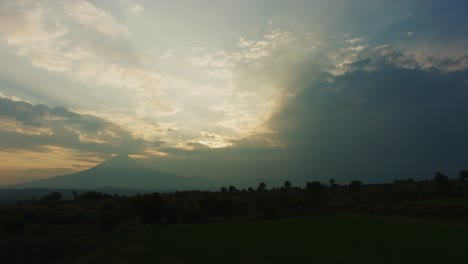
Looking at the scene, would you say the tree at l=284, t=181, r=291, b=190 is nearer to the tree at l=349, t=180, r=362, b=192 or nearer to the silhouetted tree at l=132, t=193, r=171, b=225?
the tree at l=349, t=180, r=362, b=192

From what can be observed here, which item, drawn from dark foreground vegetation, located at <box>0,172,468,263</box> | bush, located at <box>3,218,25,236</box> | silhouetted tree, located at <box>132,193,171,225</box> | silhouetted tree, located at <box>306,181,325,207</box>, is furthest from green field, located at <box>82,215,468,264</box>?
silhouetted tree, located at <box>306,181,325,207</box>

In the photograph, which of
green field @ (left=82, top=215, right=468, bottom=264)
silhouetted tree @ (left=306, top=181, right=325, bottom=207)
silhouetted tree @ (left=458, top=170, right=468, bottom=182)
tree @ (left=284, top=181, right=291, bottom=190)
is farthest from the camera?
tree @ (left=284, top=181, right=291, bottom=190)

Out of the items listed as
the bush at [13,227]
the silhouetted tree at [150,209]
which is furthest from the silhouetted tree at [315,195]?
the bush at [13,227]

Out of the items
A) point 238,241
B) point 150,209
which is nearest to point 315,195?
point 150,209

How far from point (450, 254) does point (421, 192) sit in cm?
7521

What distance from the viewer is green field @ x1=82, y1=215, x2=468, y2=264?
28.7 metres

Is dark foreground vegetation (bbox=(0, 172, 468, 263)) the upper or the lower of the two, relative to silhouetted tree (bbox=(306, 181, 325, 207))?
lower

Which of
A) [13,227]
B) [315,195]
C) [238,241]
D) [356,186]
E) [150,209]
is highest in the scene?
[356,186]

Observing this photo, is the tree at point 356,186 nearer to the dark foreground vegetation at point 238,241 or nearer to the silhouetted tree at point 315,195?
the silhouetted tree at point 315,195

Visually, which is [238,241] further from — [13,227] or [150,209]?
[13,227]

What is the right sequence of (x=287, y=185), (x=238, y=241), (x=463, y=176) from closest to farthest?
(x=238, y=241)
(x=463, y=176)
(x=287, y=185)

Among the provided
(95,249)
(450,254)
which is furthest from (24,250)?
(450,254)

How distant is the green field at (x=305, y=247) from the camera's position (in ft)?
94.1

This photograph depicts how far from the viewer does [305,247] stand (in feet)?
113
